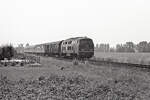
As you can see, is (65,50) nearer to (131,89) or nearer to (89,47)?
(89,47)

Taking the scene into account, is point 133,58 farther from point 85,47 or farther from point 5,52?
point 5,52

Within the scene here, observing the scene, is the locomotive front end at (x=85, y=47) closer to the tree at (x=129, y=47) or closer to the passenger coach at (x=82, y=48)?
the passenger coach at (x=82, y=48)

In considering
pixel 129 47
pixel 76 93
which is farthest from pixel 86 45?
pixel 129 47

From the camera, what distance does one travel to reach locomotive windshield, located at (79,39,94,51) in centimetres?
3238

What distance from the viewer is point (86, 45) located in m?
33.0

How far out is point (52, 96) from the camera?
32.8 feet

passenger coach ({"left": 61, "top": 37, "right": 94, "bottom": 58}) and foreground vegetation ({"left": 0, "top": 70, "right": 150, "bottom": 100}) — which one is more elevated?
passenger coach ({"left": 61, "top": 37, "right": 94, "bottom": 58})

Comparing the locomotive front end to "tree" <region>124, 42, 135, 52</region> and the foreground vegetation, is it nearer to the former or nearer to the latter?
the foreground vegetation

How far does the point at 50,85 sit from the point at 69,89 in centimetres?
158

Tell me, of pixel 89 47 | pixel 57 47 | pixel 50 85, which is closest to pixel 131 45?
pixel 57 47

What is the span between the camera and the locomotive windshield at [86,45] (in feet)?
106

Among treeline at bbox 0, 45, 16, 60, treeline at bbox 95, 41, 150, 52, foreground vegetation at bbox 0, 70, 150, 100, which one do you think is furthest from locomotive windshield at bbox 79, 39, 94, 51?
treeline at bbox 95, 41, 150, 52

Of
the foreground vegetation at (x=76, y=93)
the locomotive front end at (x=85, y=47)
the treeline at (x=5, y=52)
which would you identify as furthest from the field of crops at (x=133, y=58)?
the foreground vegetation at (x=76, y=93)

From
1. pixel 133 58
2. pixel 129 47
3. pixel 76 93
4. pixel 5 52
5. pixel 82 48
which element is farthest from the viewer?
pixel 129 47
